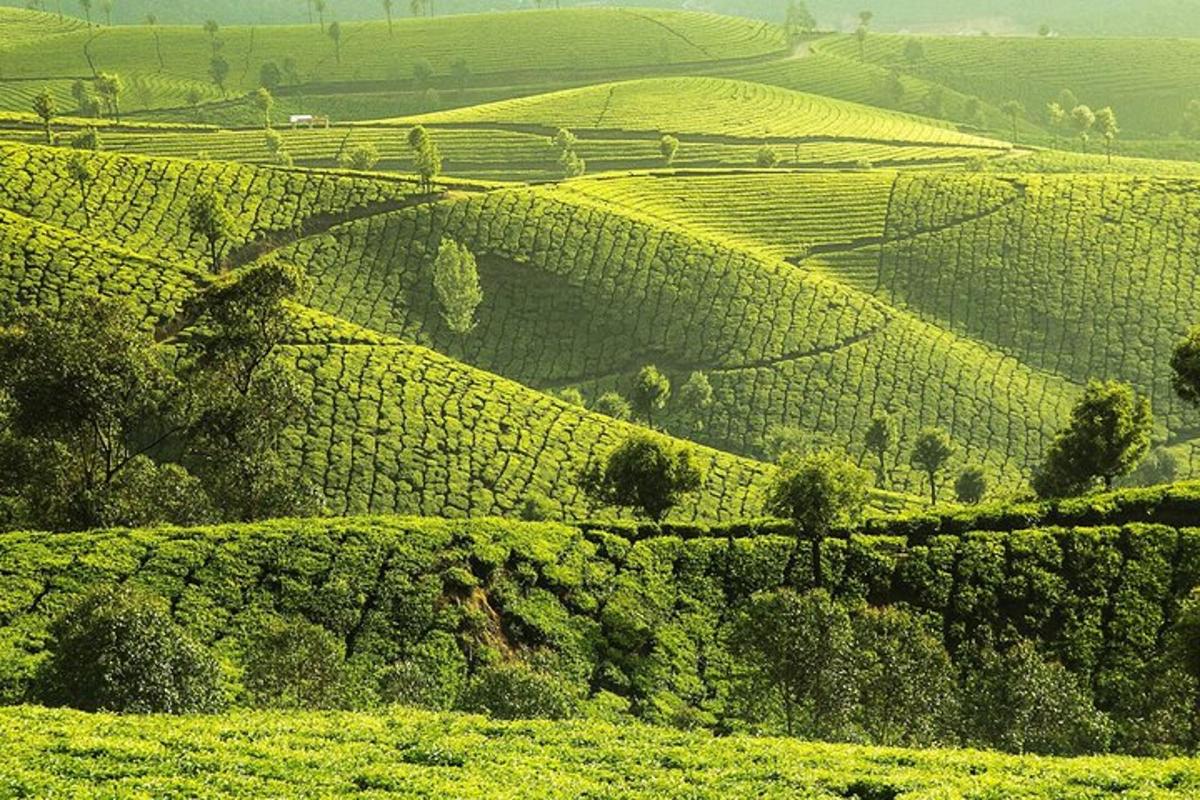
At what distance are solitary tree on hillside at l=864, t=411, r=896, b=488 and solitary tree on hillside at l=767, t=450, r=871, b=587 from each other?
5839 cm

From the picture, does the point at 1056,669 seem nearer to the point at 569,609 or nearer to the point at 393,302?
the point at 569,609

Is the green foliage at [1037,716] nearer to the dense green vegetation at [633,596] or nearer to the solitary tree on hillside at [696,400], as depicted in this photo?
the dense green vegetation at [633,596]

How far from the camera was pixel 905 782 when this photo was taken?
107 feet

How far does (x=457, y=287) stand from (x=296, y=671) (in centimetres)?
11032

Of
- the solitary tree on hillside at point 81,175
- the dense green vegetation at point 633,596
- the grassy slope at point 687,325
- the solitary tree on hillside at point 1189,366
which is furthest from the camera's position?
the solitary tree on hillside at point 81,175

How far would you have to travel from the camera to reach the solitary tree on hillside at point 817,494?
64688mm

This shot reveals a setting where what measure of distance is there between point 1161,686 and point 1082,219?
149m

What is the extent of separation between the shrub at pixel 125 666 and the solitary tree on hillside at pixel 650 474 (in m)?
40.1

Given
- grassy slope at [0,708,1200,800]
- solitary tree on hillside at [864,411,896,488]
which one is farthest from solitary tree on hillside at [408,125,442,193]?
grassy slope at [0,708,1200,800]

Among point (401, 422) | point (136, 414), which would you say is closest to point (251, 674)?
point (136, 414)

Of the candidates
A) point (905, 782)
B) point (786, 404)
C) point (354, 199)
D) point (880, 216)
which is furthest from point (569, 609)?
point (880, 216)

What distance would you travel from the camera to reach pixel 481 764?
3306 cm

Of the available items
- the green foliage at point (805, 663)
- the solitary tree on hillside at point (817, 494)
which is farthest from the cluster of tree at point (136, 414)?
the green foliage at point (805, 663)

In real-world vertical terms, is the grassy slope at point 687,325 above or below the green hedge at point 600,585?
above
